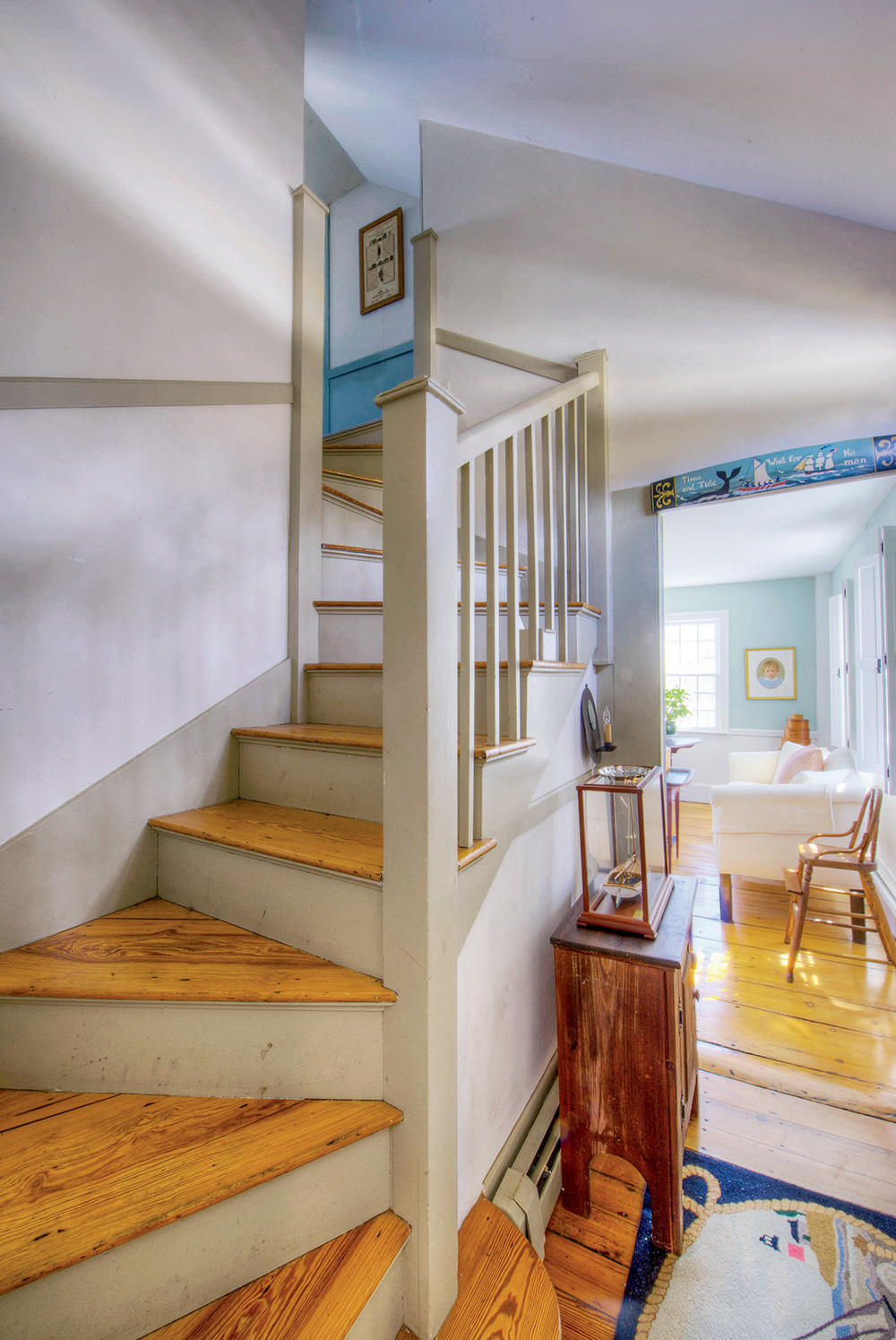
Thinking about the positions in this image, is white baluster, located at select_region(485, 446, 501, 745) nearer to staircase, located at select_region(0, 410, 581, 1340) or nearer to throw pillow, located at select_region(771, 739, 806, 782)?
staircase, located at select_region(0, 410, 581, 1340)

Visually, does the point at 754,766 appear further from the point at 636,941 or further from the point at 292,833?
the point at 292,833

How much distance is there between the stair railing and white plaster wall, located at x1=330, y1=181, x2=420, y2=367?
1.52 m

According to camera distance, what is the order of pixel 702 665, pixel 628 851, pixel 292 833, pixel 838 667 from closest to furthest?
pixel 292 833
pixel 628 851
pixel 838 667
pixel 702 665

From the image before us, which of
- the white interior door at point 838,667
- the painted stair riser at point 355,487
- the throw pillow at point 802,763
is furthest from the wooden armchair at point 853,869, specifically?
the painted stair riser at point 355,487

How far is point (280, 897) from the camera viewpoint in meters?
1.17

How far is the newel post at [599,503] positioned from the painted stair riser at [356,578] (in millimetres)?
295

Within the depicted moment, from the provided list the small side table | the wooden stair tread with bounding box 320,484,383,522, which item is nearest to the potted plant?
the small side table

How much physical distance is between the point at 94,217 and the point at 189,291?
0.93 feet

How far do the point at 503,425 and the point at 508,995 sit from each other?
135 cm

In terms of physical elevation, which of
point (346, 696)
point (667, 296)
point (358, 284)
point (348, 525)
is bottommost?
point (346, 696)

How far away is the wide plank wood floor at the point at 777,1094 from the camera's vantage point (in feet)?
4.37

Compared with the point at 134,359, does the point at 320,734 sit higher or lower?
lower

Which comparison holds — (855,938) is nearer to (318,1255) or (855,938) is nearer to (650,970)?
(650,970)

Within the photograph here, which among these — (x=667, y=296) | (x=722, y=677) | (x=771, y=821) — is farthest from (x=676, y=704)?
(x=667, y=296)
